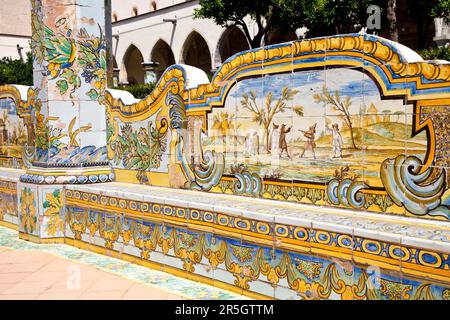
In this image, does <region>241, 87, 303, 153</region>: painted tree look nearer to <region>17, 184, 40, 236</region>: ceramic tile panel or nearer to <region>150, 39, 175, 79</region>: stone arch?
<region>17, 184, 40, 236</region>: ceramic tile panel

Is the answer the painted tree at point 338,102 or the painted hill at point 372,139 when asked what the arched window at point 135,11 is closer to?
the painted tree at point 338,102

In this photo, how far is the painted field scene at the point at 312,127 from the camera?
148 inches

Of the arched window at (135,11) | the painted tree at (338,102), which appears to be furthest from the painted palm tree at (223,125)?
the arched window at (135,11)

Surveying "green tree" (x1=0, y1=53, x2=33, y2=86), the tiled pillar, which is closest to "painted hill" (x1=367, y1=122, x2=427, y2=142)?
the tiled pillar

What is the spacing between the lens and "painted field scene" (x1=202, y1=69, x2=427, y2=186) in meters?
3.76

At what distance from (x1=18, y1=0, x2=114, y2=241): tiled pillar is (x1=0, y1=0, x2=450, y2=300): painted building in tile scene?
2cm

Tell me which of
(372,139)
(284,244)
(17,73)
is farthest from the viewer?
(17,73)

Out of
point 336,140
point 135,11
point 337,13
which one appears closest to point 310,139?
point 336,140

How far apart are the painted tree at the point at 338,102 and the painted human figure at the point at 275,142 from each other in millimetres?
474

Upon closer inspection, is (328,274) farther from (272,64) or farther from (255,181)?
(272,64)

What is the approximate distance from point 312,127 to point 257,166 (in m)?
0.70

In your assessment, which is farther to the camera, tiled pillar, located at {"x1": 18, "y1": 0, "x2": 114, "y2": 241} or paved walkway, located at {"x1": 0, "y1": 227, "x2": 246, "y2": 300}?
tiled pillar, located at {"x1": 18, "y1": 0, "x2": 114, "y2": 241}

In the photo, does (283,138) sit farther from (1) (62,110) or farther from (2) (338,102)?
(1) (62,110)

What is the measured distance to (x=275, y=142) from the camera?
4551 mm
